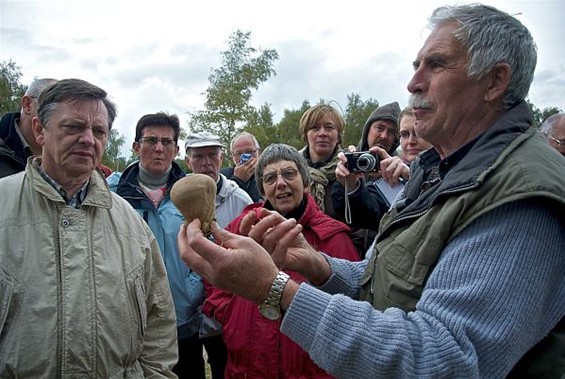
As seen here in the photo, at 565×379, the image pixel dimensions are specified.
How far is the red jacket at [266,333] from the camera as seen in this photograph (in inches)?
111

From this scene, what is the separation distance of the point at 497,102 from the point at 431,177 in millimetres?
500

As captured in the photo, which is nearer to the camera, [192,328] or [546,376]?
[546,376]

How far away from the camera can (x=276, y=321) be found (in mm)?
2750

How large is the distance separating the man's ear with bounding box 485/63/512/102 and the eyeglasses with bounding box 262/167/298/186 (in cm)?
188

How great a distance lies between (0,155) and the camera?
3.26m

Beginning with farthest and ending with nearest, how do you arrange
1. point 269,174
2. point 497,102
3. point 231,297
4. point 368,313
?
point 269,174
point 231,297
point 497,102
point 368,313

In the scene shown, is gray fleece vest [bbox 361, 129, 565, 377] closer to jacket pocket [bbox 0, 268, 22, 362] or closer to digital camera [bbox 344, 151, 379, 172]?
digital camera [bbox 344, 151, 379, 172]

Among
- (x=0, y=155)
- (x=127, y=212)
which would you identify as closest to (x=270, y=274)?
(x=127, y=212)

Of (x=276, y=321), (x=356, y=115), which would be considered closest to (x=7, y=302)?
(x=276, y=321)

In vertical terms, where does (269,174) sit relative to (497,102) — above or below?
below

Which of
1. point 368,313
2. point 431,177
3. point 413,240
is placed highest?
point 431,177

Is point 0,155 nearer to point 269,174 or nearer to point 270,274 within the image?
point 269,174

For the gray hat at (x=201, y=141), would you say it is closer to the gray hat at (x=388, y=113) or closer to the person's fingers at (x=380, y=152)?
the gray hat at (x=388, y=113)

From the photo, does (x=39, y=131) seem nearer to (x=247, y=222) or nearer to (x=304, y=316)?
(x=247, y=222)
